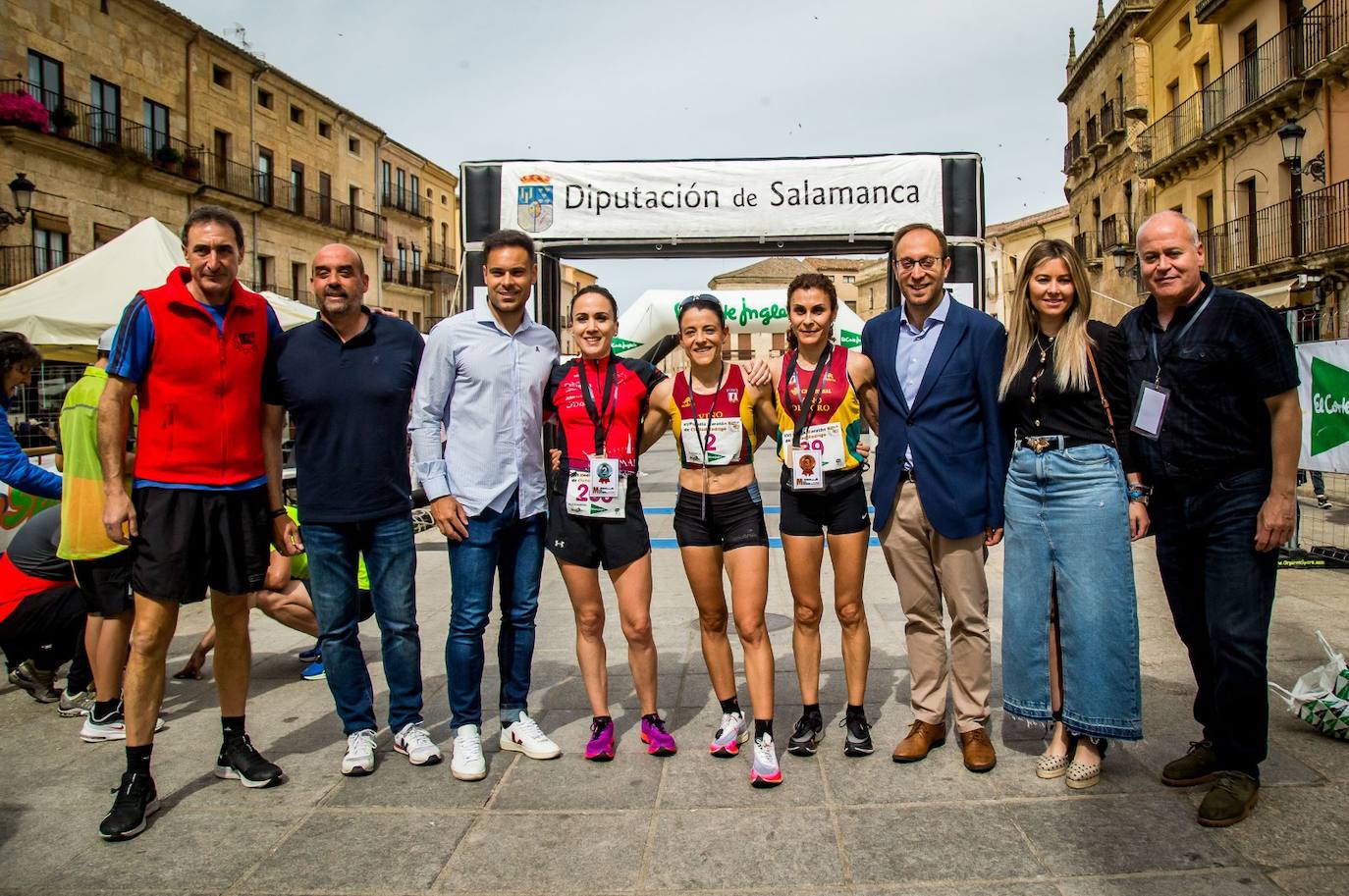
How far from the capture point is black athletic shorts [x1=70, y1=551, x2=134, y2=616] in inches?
157

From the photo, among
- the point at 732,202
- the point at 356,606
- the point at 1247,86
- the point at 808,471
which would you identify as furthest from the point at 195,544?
the point at 1247,86

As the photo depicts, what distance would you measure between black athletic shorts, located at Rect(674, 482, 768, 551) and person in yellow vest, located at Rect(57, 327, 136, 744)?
229cm

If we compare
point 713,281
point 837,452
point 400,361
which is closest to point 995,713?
point 837,452

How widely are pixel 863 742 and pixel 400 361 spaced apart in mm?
2337

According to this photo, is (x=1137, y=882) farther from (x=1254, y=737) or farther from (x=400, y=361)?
(x=400, y=361)

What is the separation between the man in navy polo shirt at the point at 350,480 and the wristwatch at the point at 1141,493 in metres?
2.72

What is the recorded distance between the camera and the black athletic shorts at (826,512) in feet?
12.0

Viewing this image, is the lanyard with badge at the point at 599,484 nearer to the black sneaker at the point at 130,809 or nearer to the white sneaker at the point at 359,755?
the white sneaker at the point at 359,755

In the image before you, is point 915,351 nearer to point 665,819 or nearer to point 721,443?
point 721,443

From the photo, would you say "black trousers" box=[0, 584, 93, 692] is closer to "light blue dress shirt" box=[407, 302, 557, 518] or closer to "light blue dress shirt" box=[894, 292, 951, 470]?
"light blue dress shirt" box=[407, 302, 557, 518]

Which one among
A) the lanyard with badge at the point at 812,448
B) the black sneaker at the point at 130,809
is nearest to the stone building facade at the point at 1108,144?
the lanyard with badge at the point at 812,448

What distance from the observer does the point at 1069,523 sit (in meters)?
3.40

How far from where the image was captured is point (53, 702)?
15.3ft

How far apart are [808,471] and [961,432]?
59 cm
